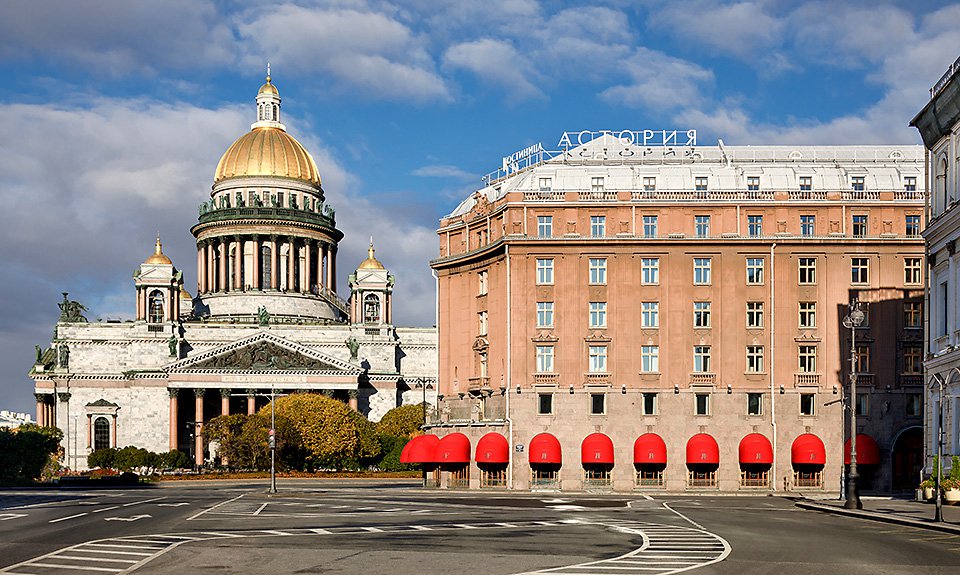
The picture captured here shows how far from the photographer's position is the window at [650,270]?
84.8m

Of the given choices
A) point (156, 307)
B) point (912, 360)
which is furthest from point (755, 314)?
point (156, 307)

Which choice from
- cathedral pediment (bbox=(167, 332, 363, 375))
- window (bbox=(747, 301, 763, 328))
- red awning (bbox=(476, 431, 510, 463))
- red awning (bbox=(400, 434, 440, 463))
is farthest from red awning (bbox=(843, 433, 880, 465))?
cathedral pediment (bbox=(167, 332, 363, 375))

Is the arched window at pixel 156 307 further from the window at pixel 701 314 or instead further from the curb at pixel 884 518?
the curb at pixel 884 518

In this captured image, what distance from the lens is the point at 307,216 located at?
190250 mm

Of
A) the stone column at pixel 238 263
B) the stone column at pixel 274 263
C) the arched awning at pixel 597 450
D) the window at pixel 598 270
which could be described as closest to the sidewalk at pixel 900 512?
the arched awning at pixel 597 450

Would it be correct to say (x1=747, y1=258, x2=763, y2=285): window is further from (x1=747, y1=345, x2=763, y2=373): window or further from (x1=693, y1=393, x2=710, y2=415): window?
(x1=693, y1=393, x2=710, y2=415): window

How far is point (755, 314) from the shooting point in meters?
84.1

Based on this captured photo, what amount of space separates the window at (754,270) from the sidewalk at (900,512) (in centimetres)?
2092

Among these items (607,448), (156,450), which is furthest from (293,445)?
(607,448)

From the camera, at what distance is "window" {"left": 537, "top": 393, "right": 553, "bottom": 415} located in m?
83.6

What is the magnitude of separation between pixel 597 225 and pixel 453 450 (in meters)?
16.9

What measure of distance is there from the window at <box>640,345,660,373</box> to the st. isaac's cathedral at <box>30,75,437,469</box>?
7853cm

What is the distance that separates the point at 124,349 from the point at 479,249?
9786 cm

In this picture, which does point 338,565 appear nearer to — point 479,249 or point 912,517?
point 912,517
